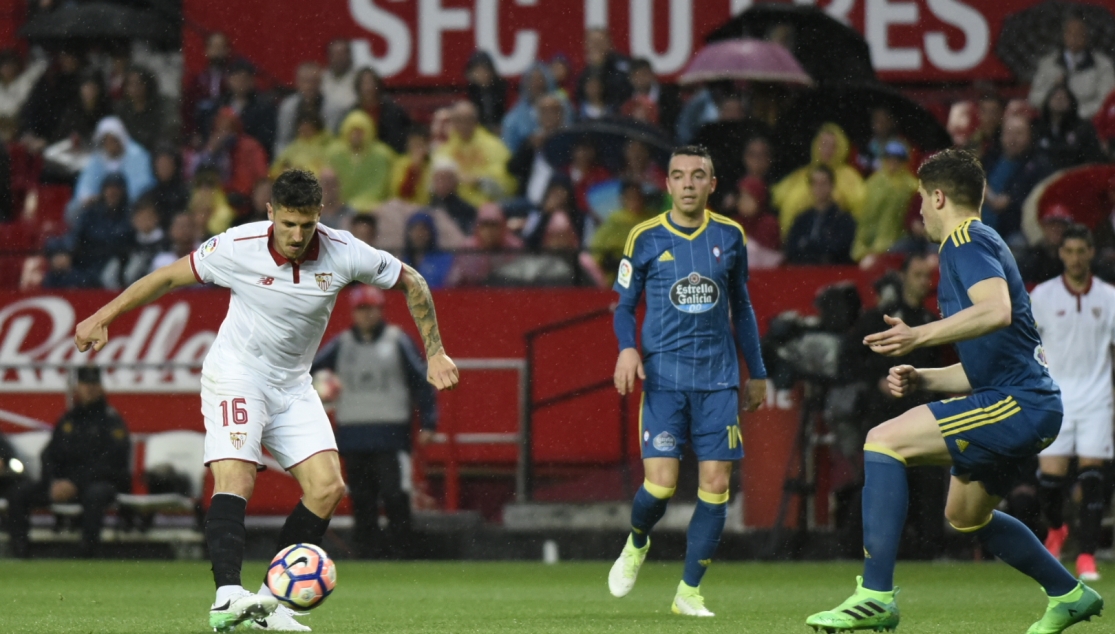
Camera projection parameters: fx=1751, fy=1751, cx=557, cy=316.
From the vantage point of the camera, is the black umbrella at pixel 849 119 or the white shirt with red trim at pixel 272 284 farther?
the black umbrella at pixel 849 119

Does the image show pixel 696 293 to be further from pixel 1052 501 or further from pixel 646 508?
pixel 1052 501

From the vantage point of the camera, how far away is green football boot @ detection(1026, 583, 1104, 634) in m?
6.89

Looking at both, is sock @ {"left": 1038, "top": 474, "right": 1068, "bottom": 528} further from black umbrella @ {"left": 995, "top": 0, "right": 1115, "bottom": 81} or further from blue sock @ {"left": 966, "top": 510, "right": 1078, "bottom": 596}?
black umbrella @ {"left": 995, "top": 0, "right": 1115, "bottom": 81}

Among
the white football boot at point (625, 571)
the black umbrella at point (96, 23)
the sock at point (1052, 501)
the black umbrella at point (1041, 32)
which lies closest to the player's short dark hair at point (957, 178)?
the white football boot at point (625, 571)

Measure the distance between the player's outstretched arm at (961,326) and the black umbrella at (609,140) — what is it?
9.15 metres

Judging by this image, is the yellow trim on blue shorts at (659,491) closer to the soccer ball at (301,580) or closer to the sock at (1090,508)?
the soccer ball at (301,580)

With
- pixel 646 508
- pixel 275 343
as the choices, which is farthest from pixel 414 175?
pixel 275 343

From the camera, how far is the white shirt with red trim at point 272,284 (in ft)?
25.1

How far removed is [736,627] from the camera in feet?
26.8

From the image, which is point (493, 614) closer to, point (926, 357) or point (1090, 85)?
A: point (926, 357)

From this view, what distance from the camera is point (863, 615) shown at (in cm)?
659

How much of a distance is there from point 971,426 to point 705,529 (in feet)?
8.72

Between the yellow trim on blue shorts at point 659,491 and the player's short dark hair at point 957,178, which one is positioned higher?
the player's short dark hair at point 957,178

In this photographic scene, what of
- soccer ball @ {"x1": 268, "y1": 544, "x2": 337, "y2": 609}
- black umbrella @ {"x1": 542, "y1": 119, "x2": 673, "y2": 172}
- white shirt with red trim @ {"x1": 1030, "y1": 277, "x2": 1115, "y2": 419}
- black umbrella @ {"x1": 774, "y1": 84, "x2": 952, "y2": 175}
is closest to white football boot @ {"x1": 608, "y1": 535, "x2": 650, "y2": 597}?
soccer ball @ {"x1": 268, "y1": 544, "x2": 337, "y2": 609}
